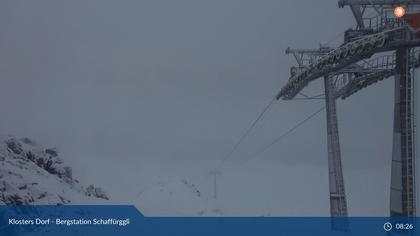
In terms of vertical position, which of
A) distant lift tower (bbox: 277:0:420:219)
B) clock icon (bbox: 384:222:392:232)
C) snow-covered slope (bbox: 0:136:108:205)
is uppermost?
distant lift tower (bbox: 277:0:420:219)

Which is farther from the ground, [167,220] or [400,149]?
[400,149]

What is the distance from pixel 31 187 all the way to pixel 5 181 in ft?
1.36

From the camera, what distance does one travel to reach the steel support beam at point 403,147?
9664 millimetres

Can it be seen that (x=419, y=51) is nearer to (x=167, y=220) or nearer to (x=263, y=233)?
(x=263, y=233)

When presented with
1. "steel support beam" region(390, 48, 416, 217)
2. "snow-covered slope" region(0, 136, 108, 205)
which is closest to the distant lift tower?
Answer: "steel support beam" region(390, 48, 416, 217)

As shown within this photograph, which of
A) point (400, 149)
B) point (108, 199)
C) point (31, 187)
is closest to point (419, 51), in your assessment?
point (400, 149)

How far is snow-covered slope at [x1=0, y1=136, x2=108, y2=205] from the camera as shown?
364 inches

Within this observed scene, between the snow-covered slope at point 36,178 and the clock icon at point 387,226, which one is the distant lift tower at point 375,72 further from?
the snow-covered slope at point 36,178

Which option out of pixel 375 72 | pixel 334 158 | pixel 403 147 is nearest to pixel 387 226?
pixel 403 147

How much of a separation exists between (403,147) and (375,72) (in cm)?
184

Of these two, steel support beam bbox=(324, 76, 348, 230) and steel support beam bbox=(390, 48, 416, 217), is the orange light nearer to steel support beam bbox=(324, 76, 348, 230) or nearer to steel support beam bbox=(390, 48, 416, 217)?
steel support beam bbox=(390, 48, 416, 217)

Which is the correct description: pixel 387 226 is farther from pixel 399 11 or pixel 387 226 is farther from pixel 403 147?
pixel 399 11

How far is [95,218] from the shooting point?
9.27 metres

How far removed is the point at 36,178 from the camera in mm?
9492
